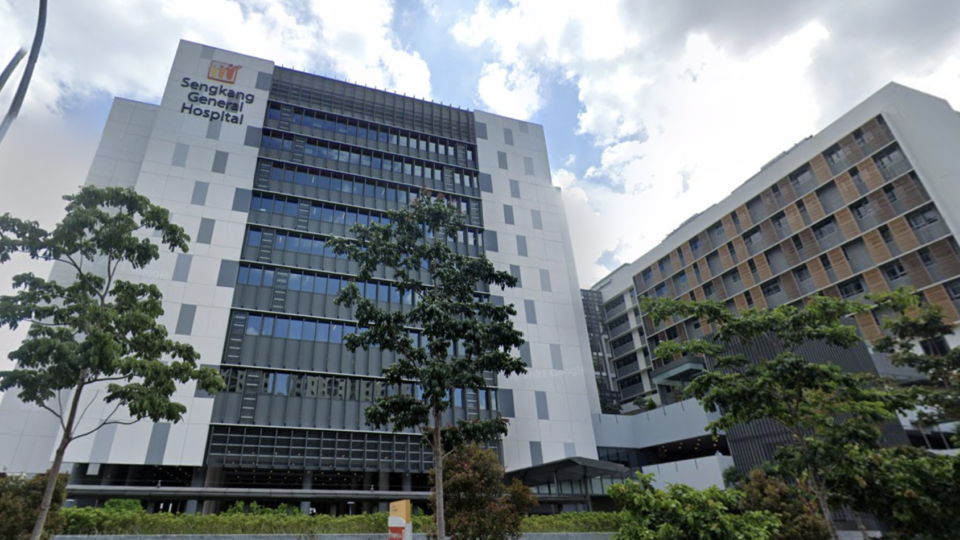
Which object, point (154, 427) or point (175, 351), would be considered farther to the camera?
point (154, 427)

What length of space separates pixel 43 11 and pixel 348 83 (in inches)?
1667

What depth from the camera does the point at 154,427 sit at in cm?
2769

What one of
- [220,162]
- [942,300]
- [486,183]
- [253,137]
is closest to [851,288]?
[942,300]

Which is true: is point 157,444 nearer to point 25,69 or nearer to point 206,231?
point 206,231

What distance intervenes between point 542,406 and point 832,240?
31.5 m

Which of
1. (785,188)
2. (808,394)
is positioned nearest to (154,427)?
(808,394)

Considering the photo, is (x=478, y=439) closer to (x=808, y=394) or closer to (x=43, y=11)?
(x=808, y=394)

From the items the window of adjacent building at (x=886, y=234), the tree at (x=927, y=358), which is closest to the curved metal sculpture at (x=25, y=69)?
the tree at (x=927, y=358)

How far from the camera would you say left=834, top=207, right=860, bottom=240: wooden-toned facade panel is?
42469 mm

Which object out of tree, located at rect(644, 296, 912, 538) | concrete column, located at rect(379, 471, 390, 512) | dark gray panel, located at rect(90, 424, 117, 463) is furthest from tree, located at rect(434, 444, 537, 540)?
dark gray panel, located at rect(90, 424, 117, 463)

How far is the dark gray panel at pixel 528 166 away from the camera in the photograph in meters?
46.4

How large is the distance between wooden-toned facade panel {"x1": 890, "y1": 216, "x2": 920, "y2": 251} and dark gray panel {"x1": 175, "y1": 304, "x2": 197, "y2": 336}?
2064 inches

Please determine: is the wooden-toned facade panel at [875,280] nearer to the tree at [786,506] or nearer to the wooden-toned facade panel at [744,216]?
the wooden-toned facade panel at [744,216]

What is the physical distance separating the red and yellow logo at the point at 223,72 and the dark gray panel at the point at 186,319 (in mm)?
19730
